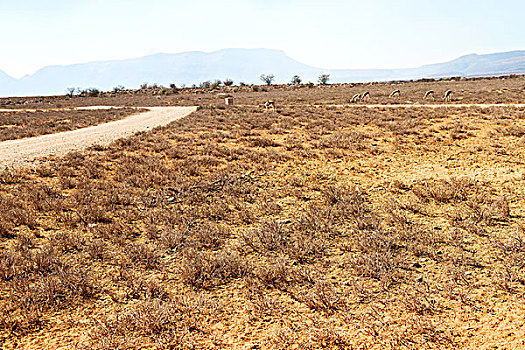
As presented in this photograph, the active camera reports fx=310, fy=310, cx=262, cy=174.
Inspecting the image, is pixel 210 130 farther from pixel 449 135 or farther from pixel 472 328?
pixel 472 328

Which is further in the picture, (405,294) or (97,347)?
(405,294)

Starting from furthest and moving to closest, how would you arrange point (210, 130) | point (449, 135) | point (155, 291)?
point (210, 130) < point (449, 135) < point (155, 291)

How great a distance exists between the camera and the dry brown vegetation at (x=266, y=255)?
148 inches

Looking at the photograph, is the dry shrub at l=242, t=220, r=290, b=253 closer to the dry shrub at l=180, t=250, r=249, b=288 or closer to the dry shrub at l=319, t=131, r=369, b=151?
the dry shrub at l=180, t=250, r=249, b=288

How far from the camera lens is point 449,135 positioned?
15602 millimetres

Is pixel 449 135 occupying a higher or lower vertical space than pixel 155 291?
higher

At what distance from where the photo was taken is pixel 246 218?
280 inches

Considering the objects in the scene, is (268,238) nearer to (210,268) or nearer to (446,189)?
(210,268)

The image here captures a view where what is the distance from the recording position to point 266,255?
218 inches

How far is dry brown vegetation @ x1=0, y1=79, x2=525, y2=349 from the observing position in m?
3.76

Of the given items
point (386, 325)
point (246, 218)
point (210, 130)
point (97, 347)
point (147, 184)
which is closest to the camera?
point (97, 347)

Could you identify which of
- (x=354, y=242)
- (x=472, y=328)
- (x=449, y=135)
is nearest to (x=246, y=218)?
(x=354, y=242)

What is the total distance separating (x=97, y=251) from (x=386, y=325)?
190 inches

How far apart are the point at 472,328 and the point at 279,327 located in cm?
226
